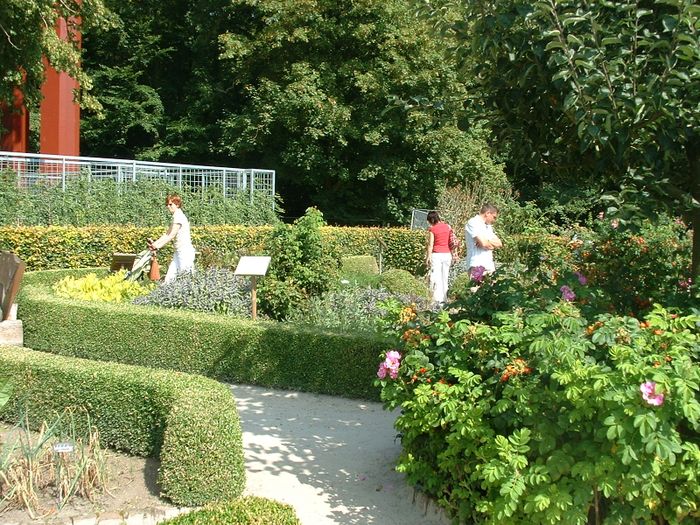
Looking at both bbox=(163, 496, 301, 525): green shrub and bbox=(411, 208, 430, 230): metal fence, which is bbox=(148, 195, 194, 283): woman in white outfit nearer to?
bbox=(163, 496, 301, 525): green shrub

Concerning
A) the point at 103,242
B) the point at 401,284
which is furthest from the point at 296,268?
the point at 103,242

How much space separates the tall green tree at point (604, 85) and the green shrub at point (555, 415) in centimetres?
68

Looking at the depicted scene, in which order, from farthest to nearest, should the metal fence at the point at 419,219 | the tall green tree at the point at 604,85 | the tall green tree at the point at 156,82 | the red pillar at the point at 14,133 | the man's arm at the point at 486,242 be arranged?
the tall green tree at the point at 156,82, the metal fence at the point at 419,219, the red pillar at the point at 14,133, the man's arm at the point at 486,242, the tall green tree at the point at 604,85

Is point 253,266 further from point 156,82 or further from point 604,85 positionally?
point 156,82

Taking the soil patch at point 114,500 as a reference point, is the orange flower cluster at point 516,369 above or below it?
above

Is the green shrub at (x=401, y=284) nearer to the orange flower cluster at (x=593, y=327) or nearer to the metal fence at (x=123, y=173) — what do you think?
the metal fence at (x=123, y=173)

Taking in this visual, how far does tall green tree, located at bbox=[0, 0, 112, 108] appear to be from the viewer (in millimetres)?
11977

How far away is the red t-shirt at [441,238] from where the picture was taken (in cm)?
1014

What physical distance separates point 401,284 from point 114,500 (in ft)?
27.0

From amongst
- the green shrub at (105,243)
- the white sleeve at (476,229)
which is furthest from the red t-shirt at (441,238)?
the white sleeve at (476,229)

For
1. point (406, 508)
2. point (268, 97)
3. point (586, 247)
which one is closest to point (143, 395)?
point (406, 508)

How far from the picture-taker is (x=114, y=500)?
409 centimetres


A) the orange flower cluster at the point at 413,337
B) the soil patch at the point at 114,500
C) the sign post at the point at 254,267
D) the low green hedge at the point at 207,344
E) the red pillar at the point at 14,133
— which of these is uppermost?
the red pillar at the point at 14,133

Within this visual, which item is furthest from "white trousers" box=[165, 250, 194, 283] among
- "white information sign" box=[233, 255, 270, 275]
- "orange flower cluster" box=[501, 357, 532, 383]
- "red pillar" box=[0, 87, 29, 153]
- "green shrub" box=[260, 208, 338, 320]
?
"red pillar" box=[0, 87, 29, 153]
